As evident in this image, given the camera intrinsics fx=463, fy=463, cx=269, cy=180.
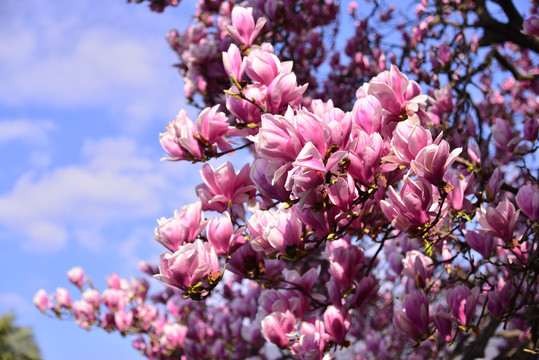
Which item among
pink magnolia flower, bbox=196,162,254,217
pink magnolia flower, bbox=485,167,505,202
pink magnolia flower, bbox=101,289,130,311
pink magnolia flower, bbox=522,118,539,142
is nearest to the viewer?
pink magnolia flower, bbox=196,162,254,217

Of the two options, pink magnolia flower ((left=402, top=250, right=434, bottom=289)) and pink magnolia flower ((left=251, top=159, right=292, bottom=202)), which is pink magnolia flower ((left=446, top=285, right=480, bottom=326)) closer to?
pink magnolia flower ((left=402, top=250, right=434, bottom=289))

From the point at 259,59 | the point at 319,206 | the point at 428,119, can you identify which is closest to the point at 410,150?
the point at 319,206

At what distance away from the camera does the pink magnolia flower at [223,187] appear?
6.18ft

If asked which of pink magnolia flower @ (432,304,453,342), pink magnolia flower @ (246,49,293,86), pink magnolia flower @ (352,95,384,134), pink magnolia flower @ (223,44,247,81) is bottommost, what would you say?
pink magnolia flower @ (432,304,453,342)

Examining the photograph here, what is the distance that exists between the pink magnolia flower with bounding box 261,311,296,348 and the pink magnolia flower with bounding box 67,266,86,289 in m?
3.78

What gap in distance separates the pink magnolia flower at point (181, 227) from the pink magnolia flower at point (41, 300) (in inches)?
152

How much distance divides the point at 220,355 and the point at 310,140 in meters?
3.67

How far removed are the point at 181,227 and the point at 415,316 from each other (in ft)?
3.63

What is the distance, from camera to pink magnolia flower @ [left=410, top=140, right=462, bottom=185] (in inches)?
52.6

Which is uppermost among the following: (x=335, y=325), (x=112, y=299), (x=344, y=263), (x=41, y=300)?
(x=41, y=300)

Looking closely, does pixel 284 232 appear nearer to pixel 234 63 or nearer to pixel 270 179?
pixel 270 179

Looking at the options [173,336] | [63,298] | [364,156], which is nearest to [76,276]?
[63,298]

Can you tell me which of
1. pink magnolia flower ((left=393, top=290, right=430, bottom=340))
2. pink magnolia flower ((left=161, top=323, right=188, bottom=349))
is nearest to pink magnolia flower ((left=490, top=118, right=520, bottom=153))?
pink magnolia flower ((left=393, top=290, right=430, bottom=340))

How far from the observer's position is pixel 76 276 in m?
5.10
